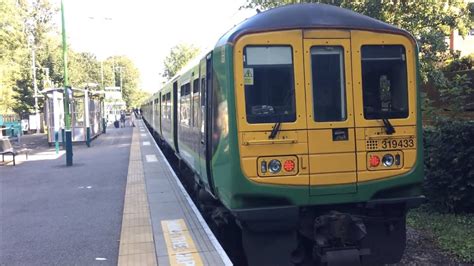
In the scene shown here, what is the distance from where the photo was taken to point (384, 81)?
17.0ft

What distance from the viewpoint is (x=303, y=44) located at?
4.98m

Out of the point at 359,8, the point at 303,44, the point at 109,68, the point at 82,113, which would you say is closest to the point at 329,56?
the point at 303,44

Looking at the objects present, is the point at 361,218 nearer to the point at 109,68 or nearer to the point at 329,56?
the point at 329,56

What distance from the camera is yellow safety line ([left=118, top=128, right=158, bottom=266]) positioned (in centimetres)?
555

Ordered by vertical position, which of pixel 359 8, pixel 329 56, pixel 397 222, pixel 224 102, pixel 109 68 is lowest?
pixel 397 222

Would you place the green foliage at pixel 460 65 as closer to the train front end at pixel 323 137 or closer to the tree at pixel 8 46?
the train front end at pixel 323 137

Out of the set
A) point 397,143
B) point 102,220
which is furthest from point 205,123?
point 102,220

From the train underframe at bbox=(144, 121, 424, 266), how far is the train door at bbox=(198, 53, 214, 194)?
1.15 meters

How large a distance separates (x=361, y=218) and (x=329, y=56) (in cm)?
168

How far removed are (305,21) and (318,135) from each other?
1.14 metres

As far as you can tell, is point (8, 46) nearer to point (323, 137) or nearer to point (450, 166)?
point (450, 166)

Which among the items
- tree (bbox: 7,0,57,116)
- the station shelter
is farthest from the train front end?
tree (bbox: 7,0,57,116)

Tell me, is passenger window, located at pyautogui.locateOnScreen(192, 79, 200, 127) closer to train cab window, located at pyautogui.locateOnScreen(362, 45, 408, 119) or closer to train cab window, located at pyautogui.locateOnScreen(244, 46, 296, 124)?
train cab window, located at pyautogui.locateOnScreen(244, 46, 296, 124)

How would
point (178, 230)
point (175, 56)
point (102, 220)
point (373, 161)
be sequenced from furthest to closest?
point (175, 56), point (102, 220), point (178, 230), point (373, 161)
